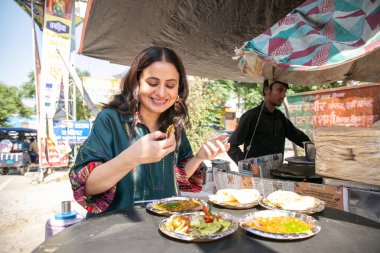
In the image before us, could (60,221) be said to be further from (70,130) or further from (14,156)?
(14,156)

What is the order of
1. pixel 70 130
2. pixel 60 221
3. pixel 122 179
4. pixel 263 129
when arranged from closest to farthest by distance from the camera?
pixel 122 179 → pixel 60 221 → pixel 263 129 → pixel 70 130

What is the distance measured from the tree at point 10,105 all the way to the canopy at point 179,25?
23.4 metres

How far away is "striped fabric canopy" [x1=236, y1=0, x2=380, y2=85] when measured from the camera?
173 centimetres

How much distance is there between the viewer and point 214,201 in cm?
175

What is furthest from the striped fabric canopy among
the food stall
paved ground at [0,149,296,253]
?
paved ground at [0,149,296,253]

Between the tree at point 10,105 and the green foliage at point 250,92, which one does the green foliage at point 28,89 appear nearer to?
the tree at point 10,105

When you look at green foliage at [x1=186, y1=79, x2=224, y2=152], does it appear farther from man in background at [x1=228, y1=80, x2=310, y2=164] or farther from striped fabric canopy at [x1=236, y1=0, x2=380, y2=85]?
striped fabric canopy at [x1=236, y1=0, x2=380, y2=85]

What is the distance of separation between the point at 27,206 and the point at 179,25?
17.3ft

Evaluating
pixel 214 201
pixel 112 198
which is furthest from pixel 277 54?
pixel 112 198

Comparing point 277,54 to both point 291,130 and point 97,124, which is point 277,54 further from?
point 291,130

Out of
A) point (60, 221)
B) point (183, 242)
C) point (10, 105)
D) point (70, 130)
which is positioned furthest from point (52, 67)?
point (10, 105)

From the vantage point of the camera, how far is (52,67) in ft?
27.4

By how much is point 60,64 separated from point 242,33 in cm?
663

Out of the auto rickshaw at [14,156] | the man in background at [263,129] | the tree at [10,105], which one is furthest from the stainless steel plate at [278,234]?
the tree at [10,105]
